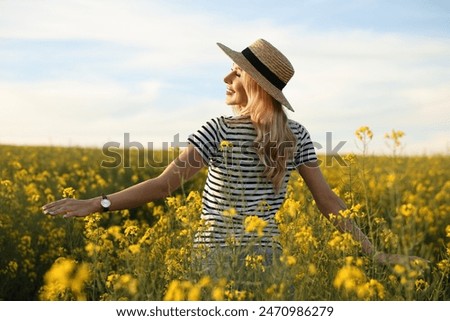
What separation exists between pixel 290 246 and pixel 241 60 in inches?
39.6

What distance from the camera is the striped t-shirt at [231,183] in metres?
3.02

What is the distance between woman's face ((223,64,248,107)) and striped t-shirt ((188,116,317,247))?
18 centimetres

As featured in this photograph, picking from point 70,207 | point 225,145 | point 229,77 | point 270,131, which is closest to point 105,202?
point 70,207

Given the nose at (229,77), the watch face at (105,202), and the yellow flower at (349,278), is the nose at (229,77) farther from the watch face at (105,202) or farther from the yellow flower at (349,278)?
the yellow flower at (349,278)

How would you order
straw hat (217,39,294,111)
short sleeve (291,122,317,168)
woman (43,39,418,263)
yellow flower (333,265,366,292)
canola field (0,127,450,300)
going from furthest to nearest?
short sleeve (291,122,317,168)
straw hat (217,39,294,111)
woman (43,39,418,263)
canola field (0,127,450,300)
yellow flower (333,265,366,292)

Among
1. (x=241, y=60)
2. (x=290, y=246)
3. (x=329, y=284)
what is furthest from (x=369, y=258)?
(x=241, y=60)

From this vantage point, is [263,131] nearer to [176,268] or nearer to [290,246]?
[290,246]

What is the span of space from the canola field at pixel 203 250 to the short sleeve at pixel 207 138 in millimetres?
421

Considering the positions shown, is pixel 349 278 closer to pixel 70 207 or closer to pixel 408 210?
pixel 408 210

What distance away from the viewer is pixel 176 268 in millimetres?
3330

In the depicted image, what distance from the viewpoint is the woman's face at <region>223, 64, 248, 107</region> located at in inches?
129

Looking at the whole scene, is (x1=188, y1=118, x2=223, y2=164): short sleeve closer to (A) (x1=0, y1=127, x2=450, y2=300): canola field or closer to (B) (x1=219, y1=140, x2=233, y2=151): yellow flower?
(B) (x1=219, y1=140, x2=233, y2=151): yellow flower

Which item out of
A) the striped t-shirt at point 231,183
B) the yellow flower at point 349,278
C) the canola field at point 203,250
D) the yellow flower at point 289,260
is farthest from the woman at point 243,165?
the yellow flower at point 349,278

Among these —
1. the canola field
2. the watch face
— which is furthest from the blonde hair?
the watch face
